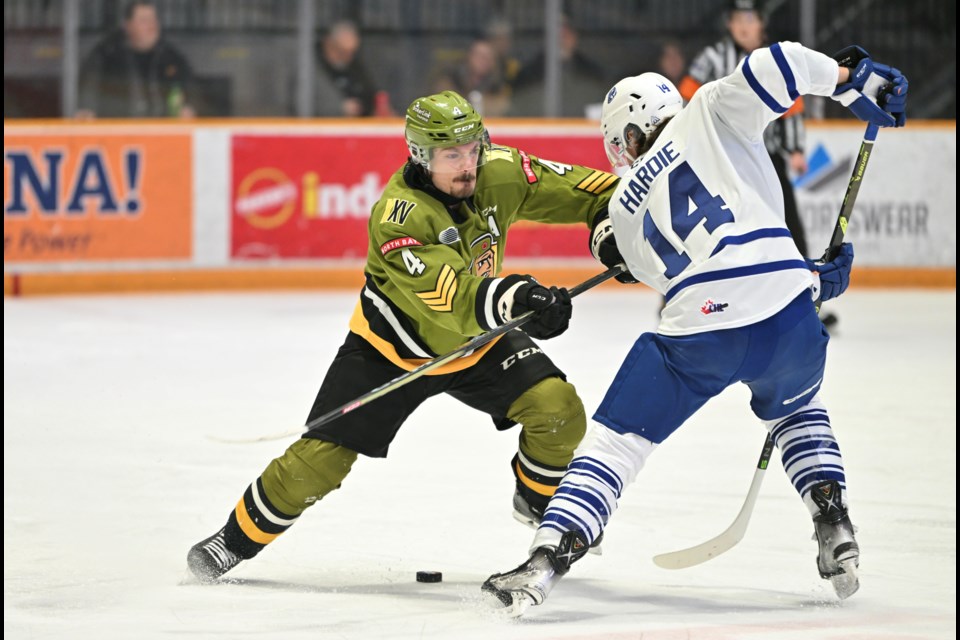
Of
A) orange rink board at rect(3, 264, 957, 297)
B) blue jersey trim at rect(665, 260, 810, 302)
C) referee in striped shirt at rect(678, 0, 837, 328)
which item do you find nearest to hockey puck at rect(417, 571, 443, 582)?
blue jersey trim at rect(665, 260, 810, 302)

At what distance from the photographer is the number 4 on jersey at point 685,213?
2.96m

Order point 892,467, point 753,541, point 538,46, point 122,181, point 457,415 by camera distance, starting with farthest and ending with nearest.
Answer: point 538,46 < point 122,181 < point 457,415 < point 892,467 < point 753,541

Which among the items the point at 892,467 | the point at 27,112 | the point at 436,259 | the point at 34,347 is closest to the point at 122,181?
the point at 27,112

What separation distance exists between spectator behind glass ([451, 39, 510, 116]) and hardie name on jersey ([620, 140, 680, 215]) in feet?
18.8

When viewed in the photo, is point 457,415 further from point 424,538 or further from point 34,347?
point 34,347

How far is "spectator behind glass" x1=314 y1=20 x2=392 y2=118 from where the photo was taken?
862 cm

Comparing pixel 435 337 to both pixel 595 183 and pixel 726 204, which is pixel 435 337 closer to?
pixel 595 183

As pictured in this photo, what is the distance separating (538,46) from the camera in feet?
28.8

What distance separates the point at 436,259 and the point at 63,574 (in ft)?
3.50

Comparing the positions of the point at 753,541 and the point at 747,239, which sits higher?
the point at 747,239

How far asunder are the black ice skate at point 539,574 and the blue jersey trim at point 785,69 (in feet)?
2.96

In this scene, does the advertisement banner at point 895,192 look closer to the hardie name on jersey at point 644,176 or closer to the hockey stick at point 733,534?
the hockey stick at point 733,534

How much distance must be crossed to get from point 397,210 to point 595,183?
56 centimetres

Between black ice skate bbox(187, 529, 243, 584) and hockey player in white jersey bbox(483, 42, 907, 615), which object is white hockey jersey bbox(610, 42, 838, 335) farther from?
black ice skate bbox(187, 529, 243, 584)
